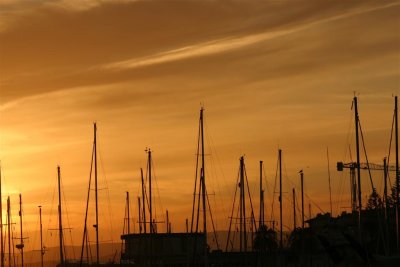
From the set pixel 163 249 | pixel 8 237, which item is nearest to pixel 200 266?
pixel 163 249

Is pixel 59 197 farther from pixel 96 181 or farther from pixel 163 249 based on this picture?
pixel 163 249

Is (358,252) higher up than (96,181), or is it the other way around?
(96,181)

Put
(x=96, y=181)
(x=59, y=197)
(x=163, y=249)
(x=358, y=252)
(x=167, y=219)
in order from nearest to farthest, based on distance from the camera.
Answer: (x=358, y=252), (x=96, y=181), (x=59, y=197), (x=163, y=249), (x=167, y=219)

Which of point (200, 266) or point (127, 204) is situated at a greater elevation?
point (127, 204)

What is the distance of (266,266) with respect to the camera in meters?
87.8

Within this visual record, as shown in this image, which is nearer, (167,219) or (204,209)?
(204,209)

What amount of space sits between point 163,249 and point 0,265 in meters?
17.7

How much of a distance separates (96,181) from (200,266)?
11977mm

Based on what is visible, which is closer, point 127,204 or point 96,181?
point 96,181

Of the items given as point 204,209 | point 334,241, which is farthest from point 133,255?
point 334,241

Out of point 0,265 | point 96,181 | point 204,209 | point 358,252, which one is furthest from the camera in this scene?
point 0,265

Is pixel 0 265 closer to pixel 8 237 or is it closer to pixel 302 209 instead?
pixel 8 237

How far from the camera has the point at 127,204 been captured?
4434 inches

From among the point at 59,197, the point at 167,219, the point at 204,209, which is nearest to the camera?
the point at 204,209
